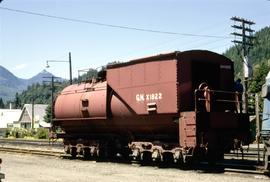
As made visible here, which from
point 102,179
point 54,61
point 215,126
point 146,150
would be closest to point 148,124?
point 146,150

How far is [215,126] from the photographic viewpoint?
53.6 ft

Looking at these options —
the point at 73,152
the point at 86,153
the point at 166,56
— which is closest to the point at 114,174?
the point at 166,56

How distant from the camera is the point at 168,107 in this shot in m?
16.9

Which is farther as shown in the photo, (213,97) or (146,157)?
(146,157)

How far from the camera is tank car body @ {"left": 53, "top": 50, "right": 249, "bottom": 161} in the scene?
16.4 metres

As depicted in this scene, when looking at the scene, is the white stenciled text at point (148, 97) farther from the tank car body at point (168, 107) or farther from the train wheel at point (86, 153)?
the train wheel at point (86, 153)

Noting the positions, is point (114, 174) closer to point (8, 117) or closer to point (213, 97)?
point (213, 97)

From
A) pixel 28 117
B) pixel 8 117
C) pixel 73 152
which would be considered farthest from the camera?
pixel 8 117

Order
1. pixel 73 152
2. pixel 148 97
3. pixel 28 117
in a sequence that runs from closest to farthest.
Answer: pixel 148 97, pixel 73 152, pixel 28 117

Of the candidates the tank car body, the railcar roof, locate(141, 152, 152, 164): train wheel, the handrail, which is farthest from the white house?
the handrail

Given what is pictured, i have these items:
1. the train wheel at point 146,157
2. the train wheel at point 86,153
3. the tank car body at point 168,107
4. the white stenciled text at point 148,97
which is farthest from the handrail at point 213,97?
the train wheel at point 86,153

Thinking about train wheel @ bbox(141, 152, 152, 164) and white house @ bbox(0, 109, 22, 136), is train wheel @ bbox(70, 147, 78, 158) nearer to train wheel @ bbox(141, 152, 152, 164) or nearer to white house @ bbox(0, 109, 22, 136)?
train wheel @ bbox(141, 152, 152, 164)

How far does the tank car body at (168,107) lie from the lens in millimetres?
16391

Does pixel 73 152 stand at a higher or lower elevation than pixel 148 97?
lower
